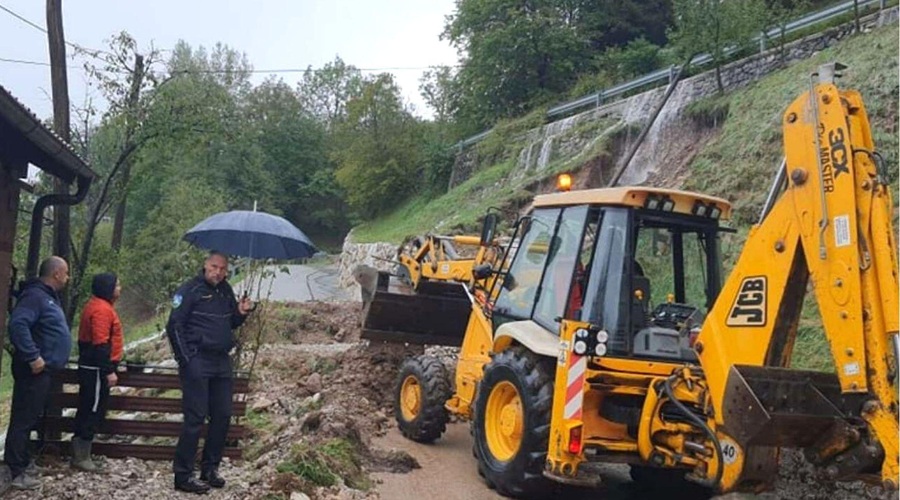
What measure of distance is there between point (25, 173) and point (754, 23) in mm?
17055

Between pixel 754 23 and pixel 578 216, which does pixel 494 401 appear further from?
pixel 754 23

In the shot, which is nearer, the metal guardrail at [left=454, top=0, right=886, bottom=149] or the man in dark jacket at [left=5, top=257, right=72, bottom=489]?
the man in dark jacket at [left=5, top=257, right=72, bottom=489]

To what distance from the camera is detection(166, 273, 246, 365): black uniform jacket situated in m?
5.78

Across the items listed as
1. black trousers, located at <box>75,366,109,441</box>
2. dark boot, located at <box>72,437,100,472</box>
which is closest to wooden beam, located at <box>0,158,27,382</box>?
black trousers, located at <box>75,366,109,441</box>

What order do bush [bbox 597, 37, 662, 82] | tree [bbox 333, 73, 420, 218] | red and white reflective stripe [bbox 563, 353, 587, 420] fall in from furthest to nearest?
tree [bbox 333, 73, 420, 218]
bush [bbox 597, 37, 662, 82]
red and white reflective stripe [bbox 563, 353, 587, 420]

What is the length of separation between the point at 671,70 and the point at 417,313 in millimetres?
14370

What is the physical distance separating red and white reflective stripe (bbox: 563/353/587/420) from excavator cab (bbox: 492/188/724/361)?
1.03 ft

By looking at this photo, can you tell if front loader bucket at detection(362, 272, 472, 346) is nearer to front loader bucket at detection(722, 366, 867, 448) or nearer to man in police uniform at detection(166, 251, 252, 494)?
man in police uniform at detection(166, 251, 252, 494)

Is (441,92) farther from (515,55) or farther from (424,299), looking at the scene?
(424,299)

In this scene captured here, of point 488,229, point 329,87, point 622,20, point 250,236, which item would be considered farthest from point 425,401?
point 329,87

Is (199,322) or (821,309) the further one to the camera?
(199,322)

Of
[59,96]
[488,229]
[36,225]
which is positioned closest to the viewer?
[36,225]

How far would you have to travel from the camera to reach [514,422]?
20.6ft

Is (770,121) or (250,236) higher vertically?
(770,121)
